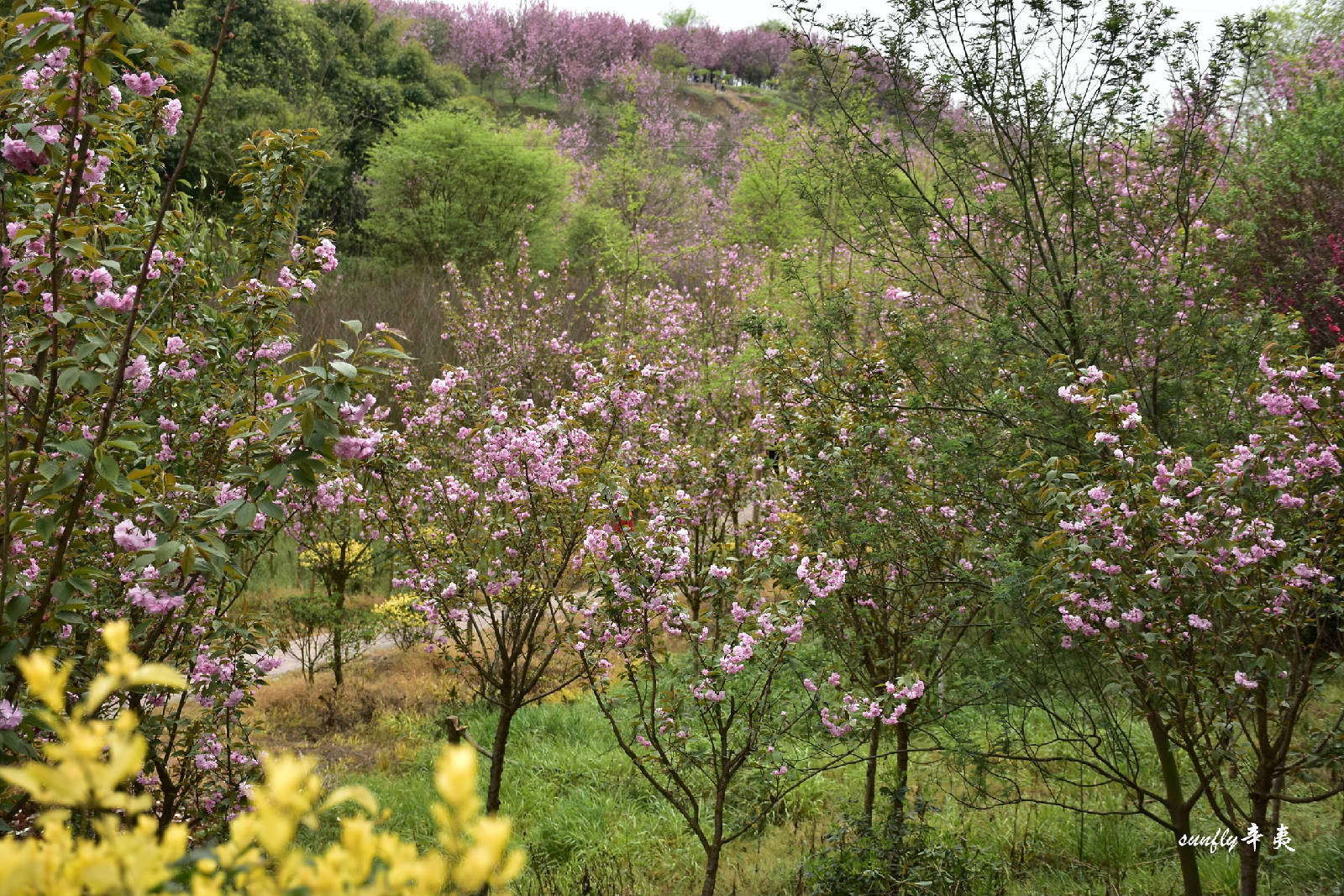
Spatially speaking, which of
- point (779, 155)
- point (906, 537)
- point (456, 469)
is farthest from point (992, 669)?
point (779, 155)

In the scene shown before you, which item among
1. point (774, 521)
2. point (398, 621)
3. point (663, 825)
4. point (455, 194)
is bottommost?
point (663, 825)

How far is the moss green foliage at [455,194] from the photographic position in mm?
17953

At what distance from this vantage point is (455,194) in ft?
60.0

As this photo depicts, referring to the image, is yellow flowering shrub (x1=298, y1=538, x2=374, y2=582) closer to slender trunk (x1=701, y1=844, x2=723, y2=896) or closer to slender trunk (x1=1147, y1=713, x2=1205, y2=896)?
slender trunk (x1=701, y1=844, x2=723, y2=896)

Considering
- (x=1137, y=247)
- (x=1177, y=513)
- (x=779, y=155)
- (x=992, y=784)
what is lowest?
(x=992, y=784)

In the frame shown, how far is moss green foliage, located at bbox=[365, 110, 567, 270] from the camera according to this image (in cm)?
1795

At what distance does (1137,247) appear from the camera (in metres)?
4.76

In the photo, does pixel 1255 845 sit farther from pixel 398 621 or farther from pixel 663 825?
pixel 398 621

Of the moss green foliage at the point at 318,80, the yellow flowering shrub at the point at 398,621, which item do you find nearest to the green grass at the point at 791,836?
the yellow flowering shrub at the point at 398,621

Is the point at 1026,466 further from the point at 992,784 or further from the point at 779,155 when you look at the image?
the point at 779,155

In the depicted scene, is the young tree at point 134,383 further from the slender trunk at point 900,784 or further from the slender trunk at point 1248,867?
the slender trunk at point 1248,867

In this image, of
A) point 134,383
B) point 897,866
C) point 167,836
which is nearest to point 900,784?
point 897,866

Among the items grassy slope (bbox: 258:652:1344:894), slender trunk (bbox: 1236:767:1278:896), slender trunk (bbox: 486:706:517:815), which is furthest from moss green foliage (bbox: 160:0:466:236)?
slender trunk (bbox: 1236:767:1278:896)

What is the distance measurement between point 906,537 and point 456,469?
11.7ft
